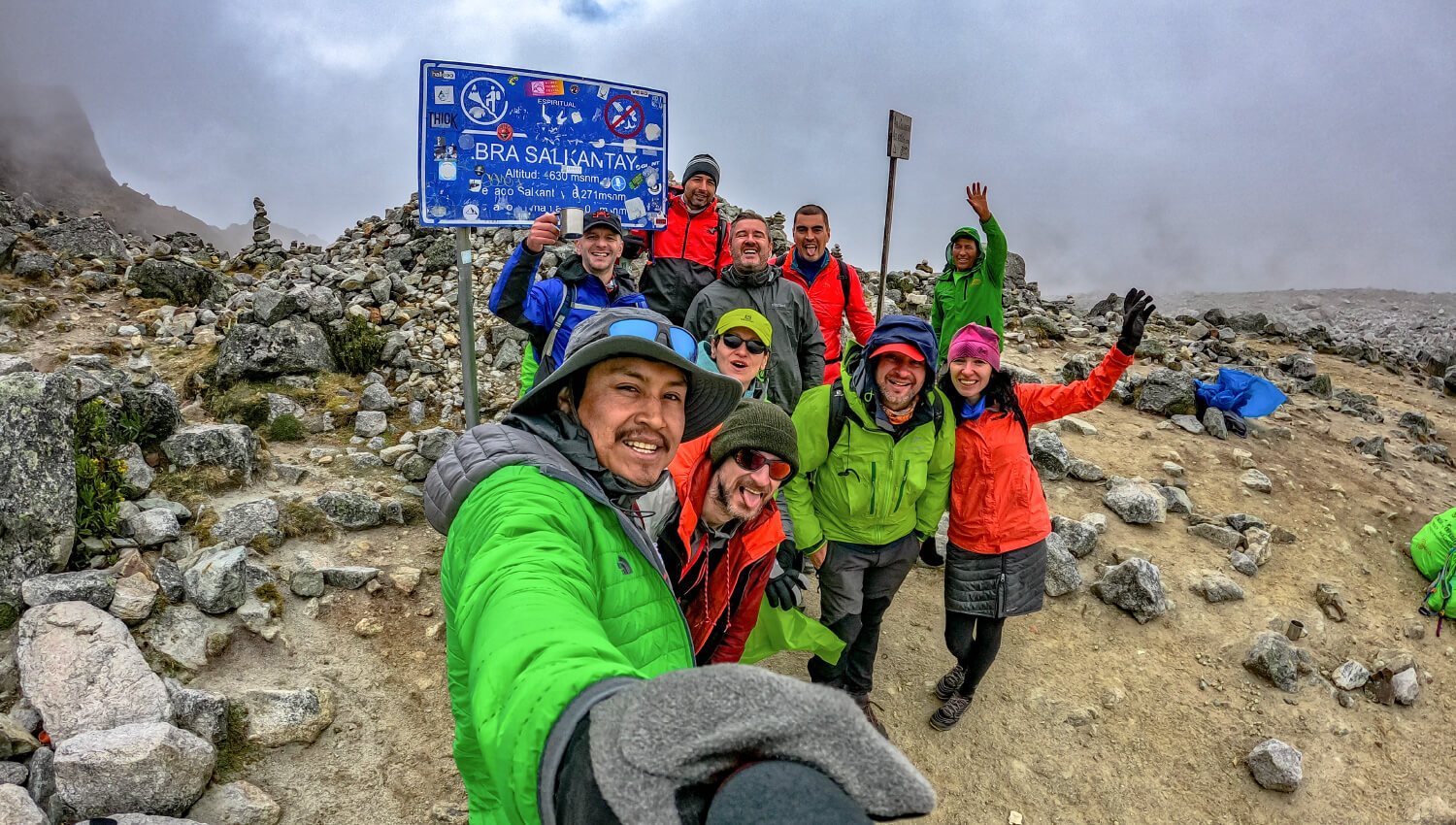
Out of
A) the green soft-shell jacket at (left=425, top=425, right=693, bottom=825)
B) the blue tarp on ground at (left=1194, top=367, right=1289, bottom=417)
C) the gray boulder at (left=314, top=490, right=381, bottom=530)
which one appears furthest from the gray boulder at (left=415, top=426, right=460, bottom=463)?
the blue tarp on ground at (left=1194, top=367, right=1289, bottom=417)

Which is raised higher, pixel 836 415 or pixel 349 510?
pixel 836 415

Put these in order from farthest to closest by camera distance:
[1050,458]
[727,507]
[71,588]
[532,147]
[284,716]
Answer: [1050,458]
[532,147]
[71,588]
[284,716]
[727,507]

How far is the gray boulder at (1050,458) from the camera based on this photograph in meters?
7.50

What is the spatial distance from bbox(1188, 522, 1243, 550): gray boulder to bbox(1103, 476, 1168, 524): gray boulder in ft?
1.00

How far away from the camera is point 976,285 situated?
6.70 metres

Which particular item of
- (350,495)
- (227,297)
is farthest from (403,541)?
(227,297)

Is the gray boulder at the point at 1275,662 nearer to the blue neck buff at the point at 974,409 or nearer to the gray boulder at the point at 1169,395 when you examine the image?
the blue neck buff at the point at 974,409

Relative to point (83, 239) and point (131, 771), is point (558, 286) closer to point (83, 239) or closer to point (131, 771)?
point (131, 771)

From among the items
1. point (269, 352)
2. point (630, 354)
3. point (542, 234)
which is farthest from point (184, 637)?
point (269, 352)

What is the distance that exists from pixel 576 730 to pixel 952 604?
3.76 meters

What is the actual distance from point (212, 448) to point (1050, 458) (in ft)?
27.8

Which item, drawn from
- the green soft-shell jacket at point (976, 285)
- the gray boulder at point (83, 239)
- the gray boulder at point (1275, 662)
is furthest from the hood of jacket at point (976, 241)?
the gray boulder at point (83, 239)

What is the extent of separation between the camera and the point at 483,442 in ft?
→ 5.73

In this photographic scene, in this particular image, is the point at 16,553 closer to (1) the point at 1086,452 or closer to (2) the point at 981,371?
(2) the point at 981,371
